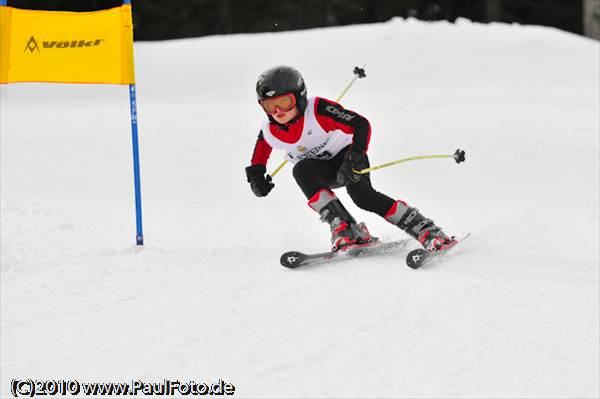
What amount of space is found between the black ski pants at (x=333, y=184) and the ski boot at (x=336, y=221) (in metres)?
0.07

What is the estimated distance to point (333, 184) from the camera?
17.1ft

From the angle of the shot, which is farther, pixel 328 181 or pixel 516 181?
pixel 516 181

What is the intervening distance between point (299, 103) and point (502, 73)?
297 inches

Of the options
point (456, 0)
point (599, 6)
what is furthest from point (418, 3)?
point (599, 6)

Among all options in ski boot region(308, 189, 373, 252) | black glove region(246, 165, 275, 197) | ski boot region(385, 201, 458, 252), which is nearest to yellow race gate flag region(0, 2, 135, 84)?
black glove region(246, 165, 275, 197)

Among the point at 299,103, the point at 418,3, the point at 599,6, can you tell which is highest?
the point at 299,103

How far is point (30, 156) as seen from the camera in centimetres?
804

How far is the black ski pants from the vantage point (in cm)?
508

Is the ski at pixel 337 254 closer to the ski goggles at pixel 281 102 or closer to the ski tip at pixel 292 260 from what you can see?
the ski tip at pixel 292 260

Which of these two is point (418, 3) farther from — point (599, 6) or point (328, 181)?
point (328, 181)

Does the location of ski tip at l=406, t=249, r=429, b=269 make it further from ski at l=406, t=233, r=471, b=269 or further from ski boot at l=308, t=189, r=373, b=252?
ski boot at l=308, t=189, r=373, b=252

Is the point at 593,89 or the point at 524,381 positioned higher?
the point at 524,381

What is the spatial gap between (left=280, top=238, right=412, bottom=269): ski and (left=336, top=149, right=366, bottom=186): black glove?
1.55 ft

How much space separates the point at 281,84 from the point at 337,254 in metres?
1.19
